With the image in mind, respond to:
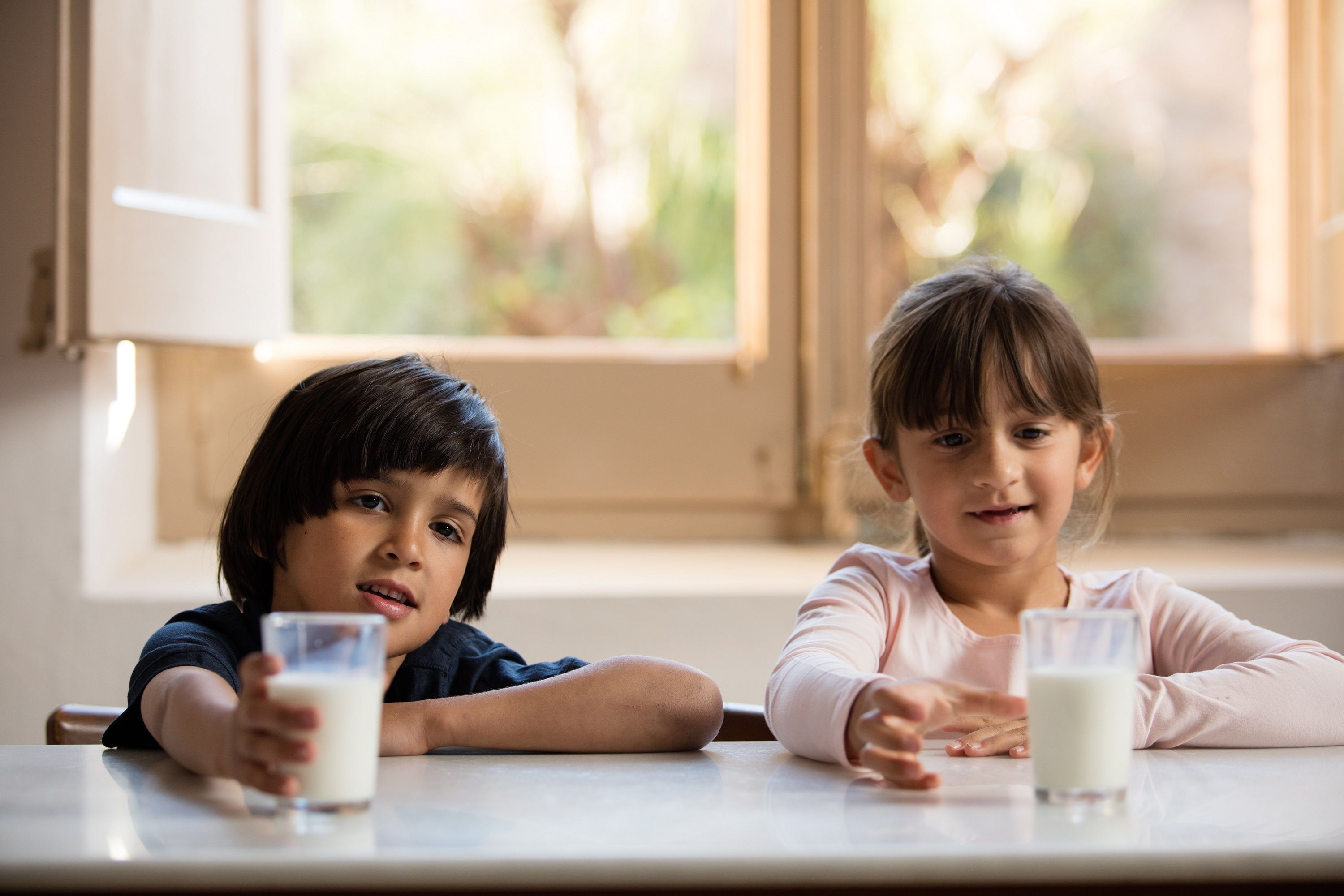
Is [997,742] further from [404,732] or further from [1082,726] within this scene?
[404,732]

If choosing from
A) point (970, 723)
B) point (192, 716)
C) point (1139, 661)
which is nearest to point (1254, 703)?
point (1139, 661)

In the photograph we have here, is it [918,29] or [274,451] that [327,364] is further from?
[918,29]

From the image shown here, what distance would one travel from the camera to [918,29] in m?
2.03

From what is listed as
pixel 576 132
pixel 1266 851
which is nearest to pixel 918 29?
pixel 576 132

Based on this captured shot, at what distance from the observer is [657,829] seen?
598 mm

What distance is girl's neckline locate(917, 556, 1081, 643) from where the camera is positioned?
3.53ft

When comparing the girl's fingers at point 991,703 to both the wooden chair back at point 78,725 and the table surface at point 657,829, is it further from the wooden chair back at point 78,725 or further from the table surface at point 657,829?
the wooden chair back at point 78,725

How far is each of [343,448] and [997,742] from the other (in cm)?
54

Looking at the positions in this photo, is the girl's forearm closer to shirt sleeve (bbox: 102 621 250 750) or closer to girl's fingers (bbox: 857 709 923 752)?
shirt sleeve (bbox: 102 621 250 750)

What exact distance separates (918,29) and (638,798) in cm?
168

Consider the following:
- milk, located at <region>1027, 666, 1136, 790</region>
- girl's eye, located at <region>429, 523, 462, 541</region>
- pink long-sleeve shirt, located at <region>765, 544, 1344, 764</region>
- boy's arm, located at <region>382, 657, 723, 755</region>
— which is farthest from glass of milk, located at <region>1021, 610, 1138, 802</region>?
girl's eye, located at <region>429, 523, 462, 541</region>

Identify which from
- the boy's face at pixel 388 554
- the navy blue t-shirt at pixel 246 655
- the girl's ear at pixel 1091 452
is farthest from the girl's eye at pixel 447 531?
the girl's ear at pixel 1091 452

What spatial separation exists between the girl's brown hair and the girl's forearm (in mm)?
613

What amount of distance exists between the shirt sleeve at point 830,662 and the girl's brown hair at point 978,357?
14cm
